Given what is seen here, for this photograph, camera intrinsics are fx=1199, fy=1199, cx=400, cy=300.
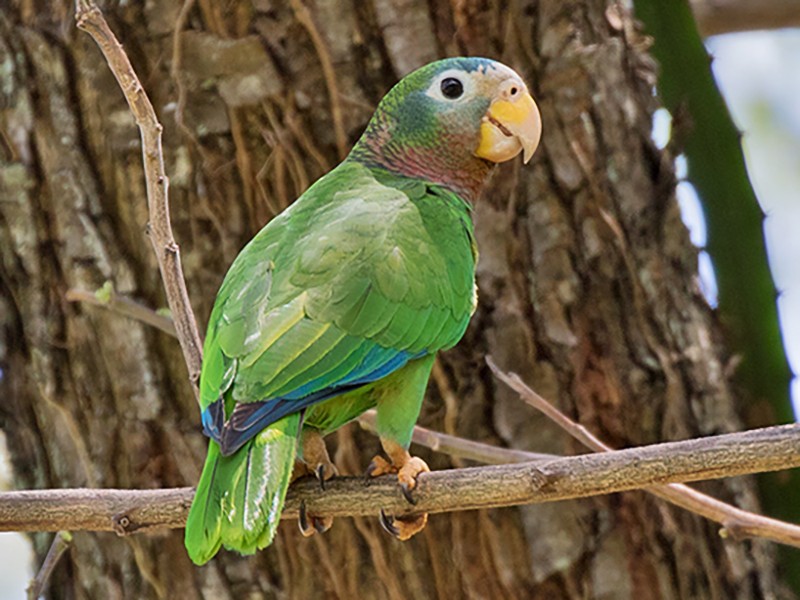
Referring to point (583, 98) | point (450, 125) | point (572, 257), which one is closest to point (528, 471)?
point (450, 125)

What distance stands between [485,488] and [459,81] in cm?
123

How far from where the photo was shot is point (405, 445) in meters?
2.62

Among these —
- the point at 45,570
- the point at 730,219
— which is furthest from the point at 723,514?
the point at 45,570

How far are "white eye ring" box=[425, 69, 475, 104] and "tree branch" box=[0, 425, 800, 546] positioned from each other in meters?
1.06

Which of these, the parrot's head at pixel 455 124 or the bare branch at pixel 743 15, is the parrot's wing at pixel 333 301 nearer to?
the parrot's head at pixel 455 124

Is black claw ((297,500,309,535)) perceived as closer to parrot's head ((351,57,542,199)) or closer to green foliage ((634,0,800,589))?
Result: parrot's head ((351,57,542,199))

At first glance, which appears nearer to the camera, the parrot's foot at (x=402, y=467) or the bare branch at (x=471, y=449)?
the parrot's foot at (x=402, y=467)

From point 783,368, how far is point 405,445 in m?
1.72

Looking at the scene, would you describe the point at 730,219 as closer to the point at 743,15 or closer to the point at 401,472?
the point at 743,15

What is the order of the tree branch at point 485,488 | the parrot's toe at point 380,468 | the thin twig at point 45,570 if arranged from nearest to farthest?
the tree branch at point 485,488 → the parrot's toe at point 380,468 → the thin twig at point 45,570

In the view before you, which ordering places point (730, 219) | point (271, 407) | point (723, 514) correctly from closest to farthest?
point (271, 407) < point (723, 514) < point (730, 219)

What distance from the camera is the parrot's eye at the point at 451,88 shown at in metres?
3.05

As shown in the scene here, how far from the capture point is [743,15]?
4.43 meters

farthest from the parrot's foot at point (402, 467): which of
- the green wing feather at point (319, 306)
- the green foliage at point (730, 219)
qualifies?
the green foliage at point (730, 219)
